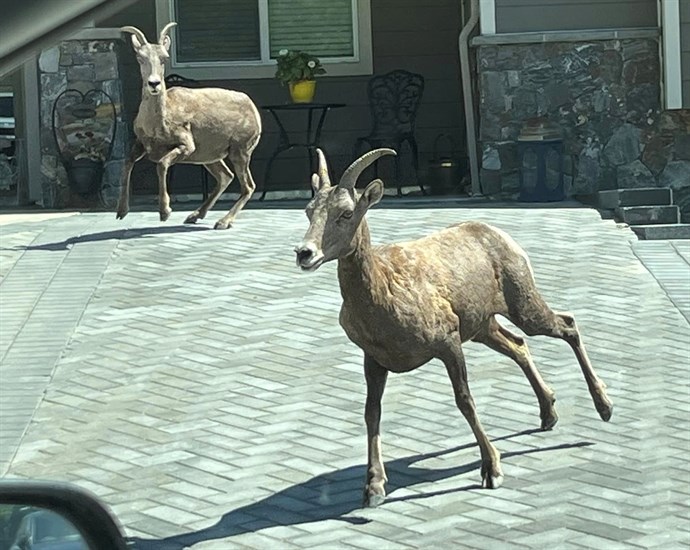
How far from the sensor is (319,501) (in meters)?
6.64

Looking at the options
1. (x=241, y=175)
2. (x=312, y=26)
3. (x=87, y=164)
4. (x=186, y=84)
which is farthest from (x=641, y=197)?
(x=87, y=164)

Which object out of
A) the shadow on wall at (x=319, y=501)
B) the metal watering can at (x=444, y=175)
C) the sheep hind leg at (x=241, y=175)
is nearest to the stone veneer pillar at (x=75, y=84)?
the sheep hind leg at (x=241, y=175)

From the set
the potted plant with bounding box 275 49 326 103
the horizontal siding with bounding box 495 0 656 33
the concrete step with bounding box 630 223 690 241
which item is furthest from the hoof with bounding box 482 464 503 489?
the potted plant with bounding box 275 49 326 103

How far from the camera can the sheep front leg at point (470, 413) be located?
671cm

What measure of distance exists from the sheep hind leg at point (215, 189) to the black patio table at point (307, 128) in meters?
2.44

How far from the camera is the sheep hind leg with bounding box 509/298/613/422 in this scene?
738cm

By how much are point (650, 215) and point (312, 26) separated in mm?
5563

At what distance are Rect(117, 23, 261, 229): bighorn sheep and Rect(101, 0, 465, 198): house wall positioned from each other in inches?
145

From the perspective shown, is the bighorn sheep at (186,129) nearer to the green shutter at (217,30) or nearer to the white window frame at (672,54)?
the green shutter at (217,30)

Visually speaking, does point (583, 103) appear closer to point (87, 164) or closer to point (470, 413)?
point (87, 164)

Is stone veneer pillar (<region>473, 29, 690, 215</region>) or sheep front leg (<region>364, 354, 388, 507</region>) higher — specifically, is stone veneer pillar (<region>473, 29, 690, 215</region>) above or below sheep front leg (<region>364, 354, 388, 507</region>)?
above

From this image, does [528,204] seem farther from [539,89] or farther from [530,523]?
[530,523]

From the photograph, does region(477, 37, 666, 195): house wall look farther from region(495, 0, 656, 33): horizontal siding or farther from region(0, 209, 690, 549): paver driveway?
region(0, 209, 690, 549): paver driveway

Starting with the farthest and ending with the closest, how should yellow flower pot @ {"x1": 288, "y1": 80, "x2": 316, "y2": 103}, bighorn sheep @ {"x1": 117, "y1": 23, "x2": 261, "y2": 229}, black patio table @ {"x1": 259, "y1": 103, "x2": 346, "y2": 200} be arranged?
yellow flower pot @ {"x1": 288, "y1": 80, "x2": 316, "y2": 103} → black patio table @ {"x1": 259, "y1": 103, "x2": 346, "y2": 200} → bighorn sheep @ {"x1": 117, "y1": 23, "x2": 261, "y2": 229}
